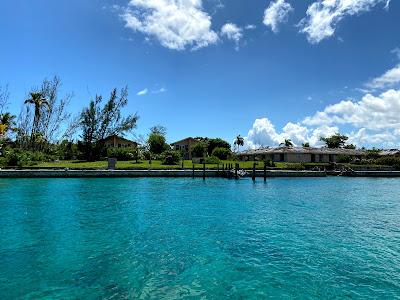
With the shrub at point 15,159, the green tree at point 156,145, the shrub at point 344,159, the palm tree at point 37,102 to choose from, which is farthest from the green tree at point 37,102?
the shrub at point 344,159

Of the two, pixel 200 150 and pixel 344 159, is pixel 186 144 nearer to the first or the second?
pixel 200 150

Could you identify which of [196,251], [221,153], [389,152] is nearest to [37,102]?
[221,153]

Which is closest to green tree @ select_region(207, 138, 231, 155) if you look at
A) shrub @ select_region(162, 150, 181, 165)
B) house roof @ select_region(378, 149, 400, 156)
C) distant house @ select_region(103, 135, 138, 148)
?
distant house @ select_region(103, 135, 138, 148)

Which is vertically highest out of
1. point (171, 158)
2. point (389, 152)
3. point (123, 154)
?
point (389, 152)

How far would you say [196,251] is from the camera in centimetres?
1323

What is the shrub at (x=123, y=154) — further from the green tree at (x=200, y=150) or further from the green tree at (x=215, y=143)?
the green tree at (x=215, y=143)

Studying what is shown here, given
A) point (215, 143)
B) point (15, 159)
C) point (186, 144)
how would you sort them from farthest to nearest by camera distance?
point (215, 143)
point (186, 144)
point (15, 159)

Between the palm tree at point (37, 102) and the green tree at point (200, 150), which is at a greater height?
the palm tree at point (37, 102)

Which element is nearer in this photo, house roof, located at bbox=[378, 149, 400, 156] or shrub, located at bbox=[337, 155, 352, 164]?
shrub, located at bbox=[337, 155, 352, 164]

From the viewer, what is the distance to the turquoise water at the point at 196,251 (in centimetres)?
970

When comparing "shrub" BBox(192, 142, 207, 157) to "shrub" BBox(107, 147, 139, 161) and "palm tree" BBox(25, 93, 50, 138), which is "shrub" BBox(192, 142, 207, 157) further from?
"palm tree" BBox(25, 93, 50, 138)

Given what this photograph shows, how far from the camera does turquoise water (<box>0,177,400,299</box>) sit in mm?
9703

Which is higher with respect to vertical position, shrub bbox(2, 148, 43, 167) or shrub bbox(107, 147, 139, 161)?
shrub bbox(107, 147, 139, 161)

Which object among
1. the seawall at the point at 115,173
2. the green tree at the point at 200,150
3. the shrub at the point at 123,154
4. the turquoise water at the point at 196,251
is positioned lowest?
the turquoise water at the point at 196,251
